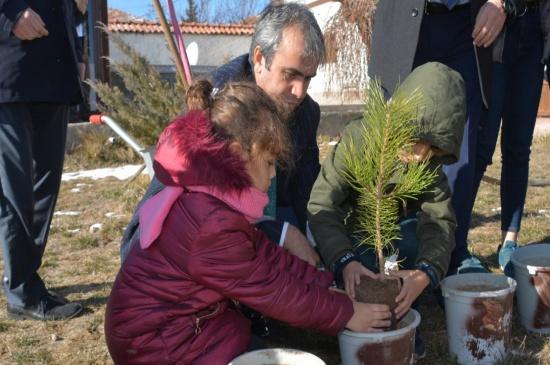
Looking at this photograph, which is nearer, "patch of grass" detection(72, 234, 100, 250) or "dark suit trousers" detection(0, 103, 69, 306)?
"dark suit trousers" detection(0, 103, 69, 306)

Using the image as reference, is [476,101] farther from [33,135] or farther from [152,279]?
[33,135]

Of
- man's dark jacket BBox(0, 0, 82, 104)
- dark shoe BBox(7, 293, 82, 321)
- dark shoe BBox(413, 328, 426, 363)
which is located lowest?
dark shoe BBox(7, 293, 82, 321)

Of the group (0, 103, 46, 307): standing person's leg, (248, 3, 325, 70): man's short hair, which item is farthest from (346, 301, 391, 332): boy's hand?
(0, 103, 46, 307): standing person's leg

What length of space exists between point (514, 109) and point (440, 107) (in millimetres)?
1131

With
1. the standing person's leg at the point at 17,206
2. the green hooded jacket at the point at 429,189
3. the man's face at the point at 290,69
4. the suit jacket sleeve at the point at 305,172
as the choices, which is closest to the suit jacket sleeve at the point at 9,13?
the standing person's leg at the point at 17,206

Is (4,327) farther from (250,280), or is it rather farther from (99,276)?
(250,280)

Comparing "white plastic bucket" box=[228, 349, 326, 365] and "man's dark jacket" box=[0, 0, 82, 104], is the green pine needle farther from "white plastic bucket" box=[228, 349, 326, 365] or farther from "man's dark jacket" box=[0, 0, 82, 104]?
"man's dark jacket" box=[0, 0, 82, 104]

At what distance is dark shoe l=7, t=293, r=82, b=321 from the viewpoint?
288cm

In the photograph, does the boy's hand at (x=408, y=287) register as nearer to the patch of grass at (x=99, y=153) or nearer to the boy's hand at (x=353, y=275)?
the boy's hand at (x=353, y=275)

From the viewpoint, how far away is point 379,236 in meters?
2.09

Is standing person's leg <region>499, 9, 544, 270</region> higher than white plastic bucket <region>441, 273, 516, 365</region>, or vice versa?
standing person's leg <region>499, 9, 544, 270</region>

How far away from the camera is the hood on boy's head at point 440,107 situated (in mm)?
2186

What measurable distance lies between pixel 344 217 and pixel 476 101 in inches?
37.0

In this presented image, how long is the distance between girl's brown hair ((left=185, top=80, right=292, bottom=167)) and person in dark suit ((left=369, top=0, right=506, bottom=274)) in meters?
1.07
